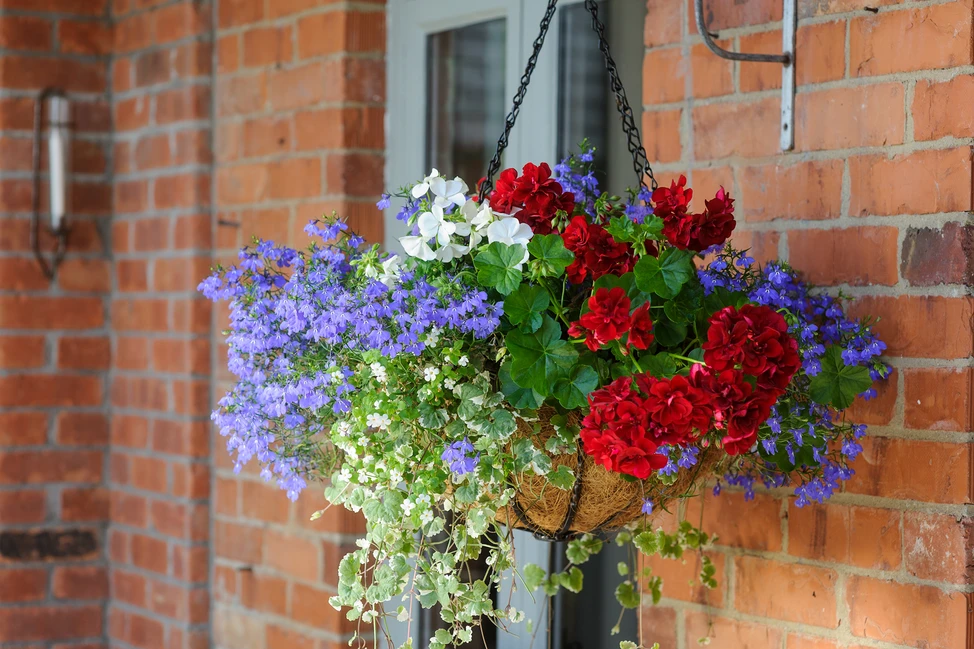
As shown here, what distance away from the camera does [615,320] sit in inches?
41.8

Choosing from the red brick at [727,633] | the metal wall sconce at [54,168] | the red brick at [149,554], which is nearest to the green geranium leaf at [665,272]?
the red brick at [727,633]

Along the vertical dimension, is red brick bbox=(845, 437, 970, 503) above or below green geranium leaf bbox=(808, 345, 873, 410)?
below

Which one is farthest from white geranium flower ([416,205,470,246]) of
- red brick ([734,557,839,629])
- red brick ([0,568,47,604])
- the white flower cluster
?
red brick ([0,568,47,604])

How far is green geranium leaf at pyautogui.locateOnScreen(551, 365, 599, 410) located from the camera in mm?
1104

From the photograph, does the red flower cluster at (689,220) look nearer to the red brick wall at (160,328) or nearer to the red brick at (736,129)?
the red brick at (736,129)

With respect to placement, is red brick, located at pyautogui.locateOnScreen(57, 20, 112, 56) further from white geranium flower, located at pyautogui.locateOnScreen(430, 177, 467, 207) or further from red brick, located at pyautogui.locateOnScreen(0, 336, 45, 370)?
white geranium flower, located at pyautogui.locateOnScreen(430, 177, 467, 207)

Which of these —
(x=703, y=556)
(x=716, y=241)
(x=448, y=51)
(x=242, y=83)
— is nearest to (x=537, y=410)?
(x=716, y=241)

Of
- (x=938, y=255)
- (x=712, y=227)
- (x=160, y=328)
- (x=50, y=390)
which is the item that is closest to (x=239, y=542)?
(x=160, y=328)

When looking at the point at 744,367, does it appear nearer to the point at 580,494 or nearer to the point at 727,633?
the point at 580,494

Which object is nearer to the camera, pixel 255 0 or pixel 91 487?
pixel 255 0

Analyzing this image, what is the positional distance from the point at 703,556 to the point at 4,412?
1.67m

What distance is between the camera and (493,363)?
1205 mm

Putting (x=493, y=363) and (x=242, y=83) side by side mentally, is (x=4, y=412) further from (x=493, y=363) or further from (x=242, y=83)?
(x=493, y=363)

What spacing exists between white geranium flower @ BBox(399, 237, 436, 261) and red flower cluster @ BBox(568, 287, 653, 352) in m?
0.20
